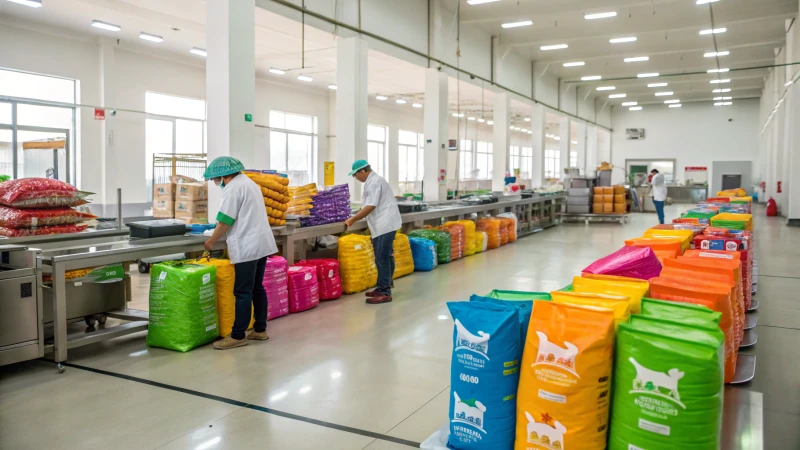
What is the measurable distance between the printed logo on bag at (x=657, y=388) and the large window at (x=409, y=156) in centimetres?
2414

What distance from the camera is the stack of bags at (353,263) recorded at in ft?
→ 21.7

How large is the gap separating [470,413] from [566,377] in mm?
466

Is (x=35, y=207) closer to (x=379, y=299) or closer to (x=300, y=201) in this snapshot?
(x=300, y=201)

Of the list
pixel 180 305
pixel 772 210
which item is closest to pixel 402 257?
pixel 180 305

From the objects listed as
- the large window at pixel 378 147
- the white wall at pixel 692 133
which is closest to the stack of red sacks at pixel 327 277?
the large window at pixel 378 147

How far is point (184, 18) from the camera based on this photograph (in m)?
11.7

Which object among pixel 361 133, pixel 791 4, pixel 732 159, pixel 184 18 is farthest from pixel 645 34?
pixel 732 159

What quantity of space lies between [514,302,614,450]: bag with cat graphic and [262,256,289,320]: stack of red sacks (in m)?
3.57

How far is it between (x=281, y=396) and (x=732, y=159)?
31.8 meters

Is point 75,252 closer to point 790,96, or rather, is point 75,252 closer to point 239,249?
point 239,249

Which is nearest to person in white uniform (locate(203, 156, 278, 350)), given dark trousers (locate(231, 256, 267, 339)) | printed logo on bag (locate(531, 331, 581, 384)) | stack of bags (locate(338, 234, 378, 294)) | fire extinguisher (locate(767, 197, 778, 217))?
dark trousers (locate(231, 256, 267, 339))

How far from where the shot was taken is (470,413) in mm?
2334

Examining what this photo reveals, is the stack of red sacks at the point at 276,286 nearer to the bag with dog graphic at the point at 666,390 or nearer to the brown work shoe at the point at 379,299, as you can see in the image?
the brown work shoe at the point at 379,299

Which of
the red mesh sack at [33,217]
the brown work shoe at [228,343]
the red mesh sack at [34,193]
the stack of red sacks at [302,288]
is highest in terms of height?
the red mesh sack at [34,193]
